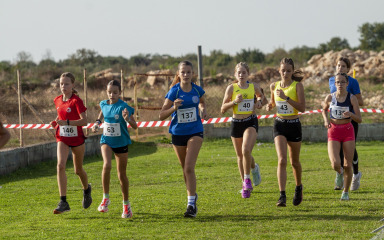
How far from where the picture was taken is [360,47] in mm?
68500

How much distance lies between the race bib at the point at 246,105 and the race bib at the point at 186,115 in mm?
1518

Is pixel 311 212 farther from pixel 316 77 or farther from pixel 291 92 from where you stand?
pixel 316 77

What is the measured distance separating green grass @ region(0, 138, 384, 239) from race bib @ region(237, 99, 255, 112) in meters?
1.32

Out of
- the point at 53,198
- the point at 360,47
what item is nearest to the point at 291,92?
the point at 53,198

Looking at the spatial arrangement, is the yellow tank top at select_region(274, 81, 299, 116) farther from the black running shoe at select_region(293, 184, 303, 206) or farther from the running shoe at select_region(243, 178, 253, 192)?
the running shoe at select_region(243, 178, 253, 192)

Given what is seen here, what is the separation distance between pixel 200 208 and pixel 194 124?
122 centimetres

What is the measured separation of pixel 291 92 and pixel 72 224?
137 inches

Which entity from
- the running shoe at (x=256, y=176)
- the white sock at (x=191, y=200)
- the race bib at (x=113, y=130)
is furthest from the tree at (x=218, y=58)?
A: the white sock at (x=191, y=200)

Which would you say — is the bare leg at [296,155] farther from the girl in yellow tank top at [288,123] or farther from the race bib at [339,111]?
the race bib at [339,111]

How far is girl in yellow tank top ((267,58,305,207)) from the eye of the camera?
360 inches

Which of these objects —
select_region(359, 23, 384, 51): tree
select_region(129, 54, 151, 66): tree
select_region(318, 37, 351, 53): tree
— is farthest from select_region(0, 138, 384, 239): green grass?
select_region(129, 54, 151, 66): tree

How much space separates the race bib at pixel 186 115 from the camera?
872 centimetres

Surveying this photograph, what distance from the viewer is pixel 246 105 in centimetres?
1007

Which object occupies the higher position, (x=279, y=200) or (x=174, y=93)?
(x=174, y=93)
